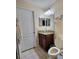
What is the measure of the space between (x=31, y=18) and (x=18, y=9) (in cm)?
95

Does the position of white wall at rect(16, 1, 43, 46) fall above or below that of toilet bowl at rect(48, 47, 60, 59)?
above

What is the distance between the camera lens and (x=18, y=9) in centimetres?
382

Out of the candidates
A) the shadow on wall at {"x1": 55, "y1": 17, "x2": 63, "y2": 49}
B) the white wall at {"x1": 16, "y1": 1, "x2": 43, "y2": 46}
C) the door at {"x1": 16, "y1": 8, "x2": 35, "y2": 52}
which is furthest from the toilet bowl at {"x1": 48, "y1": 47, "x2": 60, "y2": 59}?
the white wall at {"x1": 16, "y1": 1, "x2": 43, "y2": 46}

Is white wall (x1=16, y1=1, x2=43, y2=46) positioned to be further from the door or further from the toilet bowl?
the toilet bowl

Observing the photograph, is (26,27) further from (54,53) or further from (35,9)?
(54,53)

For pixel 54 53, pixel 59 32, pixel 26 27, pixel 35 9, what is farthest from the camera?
pixel 35 9

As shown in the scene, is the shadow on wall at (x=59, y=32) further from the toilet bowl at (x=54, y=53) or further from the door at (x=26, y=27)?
the door at (x=26, y=27)

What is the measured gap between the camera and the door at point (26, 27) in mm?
3921

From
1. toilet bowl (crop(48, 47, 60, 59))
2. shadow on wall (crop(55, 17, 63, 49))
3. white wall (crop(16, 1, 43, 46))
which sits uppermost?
white wall (crop(16, 1, 43, 46))

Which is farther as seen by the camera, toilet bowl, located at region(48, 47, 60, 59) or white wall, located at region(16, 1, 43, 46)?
white wall, located at region(16, 1, 43, 46)

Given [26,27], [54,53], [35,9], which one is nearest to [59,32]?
[54,53]

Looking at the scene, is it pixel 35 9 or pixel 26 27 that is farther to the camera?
pixel 35 9

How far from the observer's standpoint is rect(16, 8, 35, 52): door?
3.92m

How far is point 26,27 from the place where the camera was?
166 inches
